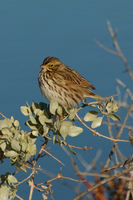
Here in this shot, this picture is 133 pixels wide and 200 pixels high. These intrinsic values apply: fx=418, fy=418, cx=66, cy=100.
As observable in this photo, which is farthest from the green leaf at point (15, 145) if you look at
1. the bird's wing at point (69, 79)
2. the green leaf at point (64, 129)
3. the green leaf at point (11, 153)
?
the bird's wing at point (69, 79)

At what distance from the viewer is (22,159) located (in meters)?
3.09

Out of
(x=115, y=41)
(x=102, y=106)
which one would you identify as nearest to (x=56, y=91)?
(x=102, y=106)

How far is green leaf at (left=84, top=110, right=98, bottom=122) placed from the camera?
3273 millimetres

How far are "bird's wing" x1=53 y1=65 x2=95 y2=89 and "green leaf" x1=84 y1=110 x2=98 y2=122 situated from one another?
5.22ft

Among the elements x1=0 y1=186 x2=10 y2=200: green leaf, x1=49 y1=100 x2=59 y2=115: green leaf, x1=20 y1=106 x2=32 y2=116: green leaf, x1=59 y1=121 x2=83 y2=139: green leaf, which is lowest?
x1=0 y1=186 x2=10 y2=200: green leaf

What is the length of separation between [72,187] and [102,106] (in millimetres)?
891

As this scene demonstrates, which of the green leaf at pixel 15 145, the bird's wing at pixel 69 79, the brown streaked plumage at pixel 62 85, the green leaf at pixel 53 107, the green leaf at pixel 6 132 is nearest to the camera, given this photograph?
the green leaf at pixel 15 145

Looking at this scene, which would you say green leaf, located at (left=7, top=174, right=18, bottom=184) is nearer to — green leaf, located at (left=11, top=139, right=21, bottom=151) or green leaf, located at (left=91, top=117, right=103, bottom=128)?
green leaf, located at (left=11, top=139, right=21, bottom=151)

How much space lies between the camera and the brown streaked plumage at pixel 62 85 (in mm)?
4773

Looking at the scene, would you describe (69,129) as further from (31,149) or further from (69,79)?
(69,79)

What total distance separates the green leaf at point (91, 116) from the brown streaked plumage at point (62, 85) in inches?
55.9

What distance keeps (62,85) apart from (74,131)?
1852mm

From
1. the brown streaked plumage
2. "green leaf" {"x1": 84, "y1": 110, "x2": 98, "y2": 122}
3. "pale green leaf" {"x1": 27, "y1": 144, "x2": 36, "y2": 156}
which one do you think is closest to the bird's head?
the brown streaked plumage

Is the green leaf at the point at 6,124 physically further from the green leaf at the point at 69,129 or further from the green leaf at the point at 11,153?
the green leaf at the point at 69,129
